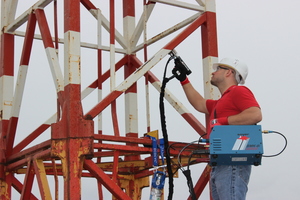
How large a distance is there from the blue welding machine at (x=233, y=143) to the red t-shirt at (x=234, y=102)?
344 mm

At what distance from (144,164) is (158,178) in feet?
11.5

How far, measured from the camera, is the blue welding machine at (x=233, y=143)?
7.81 m

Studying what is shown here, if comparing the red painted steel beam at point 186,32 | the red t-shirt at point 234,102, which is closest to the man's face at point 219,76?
the red t-shirt at point 234,102

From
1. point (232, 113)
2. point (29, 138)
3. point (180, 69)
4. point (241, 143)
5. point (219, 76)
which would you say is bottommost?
point (241, 143)

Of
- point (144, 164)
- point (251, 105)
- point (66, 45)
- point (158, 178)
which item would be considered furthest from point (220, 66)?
point (144, 164)

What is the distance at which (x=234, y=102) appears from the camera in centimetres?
824

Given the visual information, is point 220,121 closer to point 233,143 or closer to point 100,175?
point 233,143

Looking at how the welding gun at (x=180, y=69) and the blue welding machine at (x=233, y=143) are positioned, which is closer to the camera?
the blue welding machine at (x=233, y=143)

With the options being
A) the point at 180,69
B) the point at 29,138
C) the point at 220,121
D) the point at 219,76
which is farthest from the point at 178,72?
the point at 29,138

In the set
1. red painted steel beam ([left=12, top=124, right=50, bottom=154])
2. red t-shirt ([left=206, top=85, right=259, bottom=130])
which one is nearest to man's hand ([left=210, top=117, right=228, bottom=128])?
red t-shirt ([left=206, top=85, right=259, bottom=130])

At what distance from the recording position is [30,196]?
11180 mm

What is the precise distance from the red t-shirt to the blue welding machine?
1.13 feet

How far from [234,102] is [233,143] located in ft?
2.14

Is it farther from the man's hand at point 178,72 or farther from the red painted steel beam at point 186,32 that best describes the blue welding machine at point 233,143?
the red painted steel beam at point 186,32
